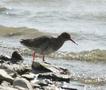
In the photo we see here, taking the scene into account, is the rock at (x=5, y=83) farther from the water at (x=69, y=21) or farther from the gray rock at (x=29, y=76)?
the water at (x=69, y=21)

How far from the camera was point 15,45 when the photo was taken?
46.9 ft

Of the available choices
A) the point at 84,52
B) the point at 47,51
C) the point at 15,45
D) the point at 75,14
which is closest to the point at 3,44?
the point at 15,45

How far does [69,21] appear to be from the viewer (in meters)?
17.6

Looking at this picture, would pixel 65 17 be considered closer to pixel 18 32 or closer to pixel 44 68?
pixel 18 32

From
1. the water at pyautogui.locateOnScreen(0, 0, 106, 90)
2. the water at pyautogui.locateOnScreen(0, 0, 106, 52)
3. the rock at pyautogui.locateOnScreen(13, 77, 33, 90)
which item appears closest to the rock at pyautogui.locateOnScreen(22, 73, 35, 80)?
the rock at pyautogui.locateOnScreen(13, 77, 33, 90)

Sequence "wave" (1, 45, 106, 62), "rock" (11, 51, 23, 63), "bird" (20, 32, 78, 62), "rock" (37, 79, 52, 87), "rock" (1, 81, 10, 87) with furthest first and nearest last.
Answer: "wave" (1, 45, 106, 62)
"rock" (11, 51, 23, 63)
"bird" (20, 32, 78, 62)
"rock" (37, 79, 52, 87)
"rock" (1, 81, 10, 87)

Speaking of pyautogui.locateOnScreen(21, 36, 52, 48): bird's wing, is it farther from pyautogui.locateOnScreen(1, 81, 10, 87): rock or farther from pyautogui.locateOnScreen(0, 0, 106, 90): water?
pyautogui.locateOnScreen(1, 81, 10, 87): rock

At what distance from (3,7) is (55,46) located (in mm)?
10204

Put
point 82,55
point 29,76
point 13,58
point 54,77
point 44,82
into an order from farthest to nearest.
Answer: point 82,55 < point 13,58 < point 54,77 < point 29,76 < point 44,82

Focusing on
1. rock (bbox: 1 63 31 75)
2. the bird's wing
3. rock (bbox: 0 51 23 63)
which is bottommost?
rock (bbox: 1 63 31 75)

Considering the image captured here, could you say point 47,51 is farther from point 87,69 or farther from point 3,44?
point 3,44

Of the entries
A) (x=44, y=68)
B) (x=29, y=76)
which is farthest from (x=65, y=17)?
(x=29, y=76)

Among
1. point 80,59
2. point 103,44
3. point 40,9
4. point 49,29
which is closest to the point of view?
point 80,59

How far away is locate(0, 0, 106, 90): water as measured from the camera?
40.3ft
